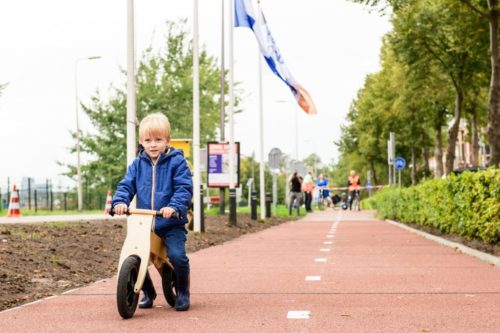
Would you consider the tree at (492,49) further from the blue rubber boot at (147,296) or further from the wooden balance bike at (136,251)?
the wooden balance bike at (136,251)

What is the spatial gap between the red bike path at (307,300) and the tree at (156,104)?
2998 centimetres

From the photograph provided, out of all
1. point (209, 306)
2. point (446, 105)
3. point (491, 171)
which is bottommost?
point (209, 306)

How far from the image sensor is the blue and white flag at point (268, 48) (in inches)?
965

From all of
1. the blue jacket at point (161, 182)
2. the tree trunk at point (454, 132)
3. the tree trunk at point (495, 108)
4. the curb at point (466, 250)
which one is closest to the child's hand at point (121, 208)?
the blue jacket at point (161, 182)

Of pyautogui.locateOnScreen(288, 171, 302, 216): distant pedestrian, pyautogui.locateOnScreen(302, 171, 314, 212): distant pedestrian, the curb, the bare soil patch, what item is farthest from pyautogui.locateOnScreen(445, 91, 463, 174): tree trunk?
the bare soil patch

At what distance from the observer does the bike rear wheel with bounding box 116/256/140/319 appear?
285 inches

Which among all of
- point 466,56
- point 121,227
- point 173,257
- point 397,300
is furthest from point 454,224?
point 466,56

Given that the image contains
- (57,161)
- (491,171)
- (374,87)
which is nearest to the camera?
(491,171)

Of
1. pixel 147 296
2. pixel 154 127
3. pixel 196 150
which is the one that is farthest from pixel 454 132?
pixel 154 127

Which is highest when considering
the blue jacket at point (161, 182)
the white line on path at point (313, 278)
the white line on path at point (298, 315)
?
the blue jacket at point (161, 182)

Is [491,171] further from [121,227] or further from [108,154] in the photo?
[108,154]

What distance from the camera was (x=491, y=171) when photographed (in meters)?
14.6

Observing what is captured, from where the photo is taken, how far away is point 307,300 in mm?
8586

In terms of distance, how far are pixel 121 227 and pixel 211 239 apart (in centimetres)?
208
